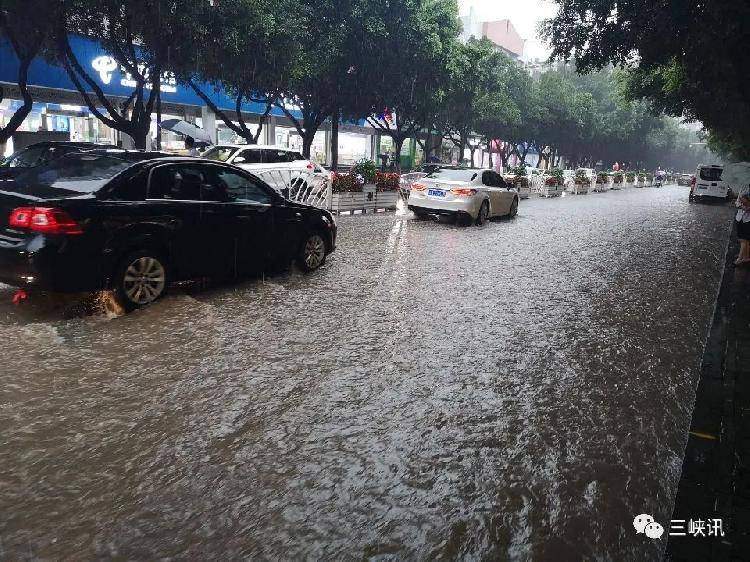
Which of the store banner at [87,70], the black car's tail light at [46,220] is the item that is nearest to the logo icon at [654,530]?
the black car's tail light at [46,220]

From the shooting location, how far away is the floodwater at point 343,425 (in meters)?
2.93

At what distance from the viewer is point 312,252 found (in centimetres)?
925

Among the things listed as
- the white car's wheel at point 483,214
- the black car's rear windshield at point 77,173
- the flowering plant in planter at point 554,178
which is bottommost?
the white car's wheel at point 483,214

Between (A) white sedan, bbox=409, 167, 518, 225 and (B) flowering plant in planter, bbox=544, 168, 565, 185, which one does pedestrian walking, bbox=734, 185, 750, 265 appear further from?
(B) flowering plant in planter, bbox=544, 168, 565, 185

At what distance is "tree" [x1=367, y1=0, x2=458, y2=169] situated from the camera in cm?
2609

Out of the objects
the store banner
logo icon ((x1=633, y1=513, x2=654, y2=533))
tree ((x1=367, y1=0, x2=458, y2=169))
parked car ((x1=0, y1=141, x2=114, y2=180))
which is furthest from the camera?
tree ((x1=367, y1=0, x2=458, y2=169))

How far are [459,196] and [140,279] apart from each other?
1165 centimetres

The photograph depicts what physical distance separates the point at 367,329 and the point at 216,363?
5.72 feet

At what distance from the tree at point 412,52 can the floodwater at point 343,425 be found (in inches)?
823

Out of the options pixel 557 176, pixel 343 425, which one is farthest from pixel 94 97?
pixel 557 176

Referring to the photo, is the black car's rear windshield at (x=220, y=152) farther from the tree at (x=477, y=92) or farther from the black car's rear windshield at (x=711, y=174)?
the black car's rear windshield at (x=711, y=174)

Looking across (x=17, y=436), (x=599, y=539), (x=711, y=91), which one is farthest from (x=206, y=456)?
(x=711, y=91)

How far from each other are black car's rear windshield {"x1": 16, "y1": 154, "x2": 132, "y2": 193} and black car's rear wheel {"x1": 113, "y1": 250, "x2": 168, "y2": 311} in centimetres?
83

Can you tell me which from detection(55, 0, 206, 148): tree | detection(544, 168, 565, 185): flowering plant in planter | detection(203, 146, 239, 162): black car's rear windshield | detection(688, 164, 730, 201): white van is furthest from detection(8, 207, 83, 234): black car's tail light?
detection(688, 164, 730, 201): white van
